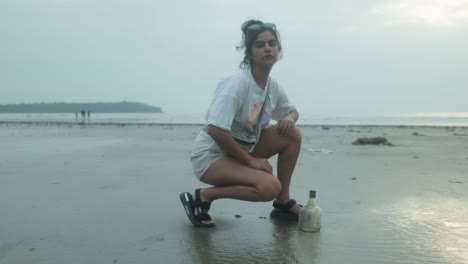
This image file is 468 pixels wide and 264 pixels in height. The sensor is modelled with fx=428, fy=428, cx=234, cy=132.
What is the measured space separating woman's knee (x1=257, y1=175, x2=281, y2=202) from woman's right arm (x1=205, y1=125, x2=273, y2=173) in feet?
0.51

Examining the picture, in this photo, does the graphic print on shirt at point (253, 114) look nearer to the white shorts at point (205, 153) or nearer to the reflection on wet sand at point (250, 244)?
the white shorts at point (205, 153)

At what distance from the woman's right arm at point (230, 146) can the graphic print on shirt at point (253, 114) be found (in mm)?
224

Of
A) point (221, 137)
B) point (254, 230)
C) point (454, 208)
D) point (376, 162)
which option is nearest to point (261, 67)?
point (221, 137)

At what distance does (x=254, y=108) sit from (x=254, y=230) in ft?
3.12

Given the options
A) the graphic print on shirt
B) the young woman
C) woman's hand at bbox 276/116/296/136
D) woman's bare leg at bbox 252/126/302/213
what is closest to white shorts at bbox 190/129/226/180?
the young woman

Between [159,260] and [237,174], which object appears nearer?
[159,260]

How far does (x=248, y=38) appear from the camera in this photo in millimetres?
3389

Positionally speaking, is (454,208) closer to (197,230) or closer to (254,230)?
(254,230)

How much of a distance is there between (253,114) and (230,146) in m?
0.38

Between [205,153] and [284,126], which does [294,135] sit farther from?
[205,153]

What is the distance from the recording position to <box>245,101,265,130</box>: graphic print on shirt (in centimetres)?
341

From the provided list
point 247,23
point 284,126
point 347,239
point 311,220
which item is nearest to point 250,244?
point 311,220

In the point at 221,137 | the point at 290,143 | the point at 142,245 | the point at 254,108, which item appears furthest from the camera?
the point at 290,143

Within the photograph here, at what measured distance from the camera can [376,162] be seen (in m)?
7.40
